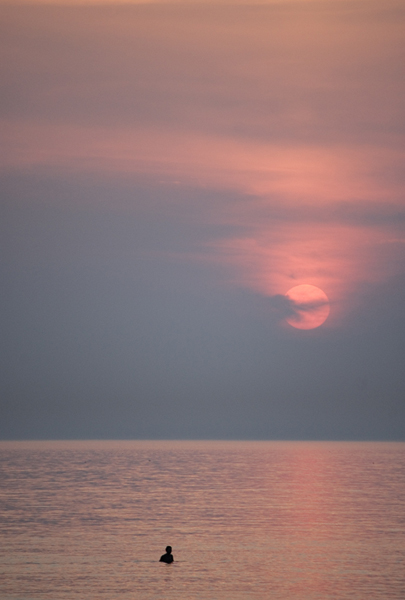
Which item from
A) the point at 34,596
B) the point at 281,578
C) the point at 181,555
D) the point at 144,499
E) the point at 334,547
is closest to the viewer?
the point at 34,596

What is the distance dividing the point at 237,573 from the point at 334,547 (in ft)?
34.5

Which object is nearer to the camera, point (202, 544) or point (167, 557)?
point (167, 557)

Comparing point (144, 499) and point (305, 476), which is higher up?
point (305, 476)

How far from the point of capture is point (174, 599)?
37969 mm

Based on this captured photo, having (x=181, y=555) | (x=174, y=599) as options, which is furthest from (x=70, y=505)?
(x=174, y=599)

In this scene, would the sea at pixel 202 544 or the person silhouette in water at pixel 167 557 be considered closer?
the sea at pixel 202 544

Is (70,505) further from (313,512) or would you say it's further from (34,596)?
(34,596)

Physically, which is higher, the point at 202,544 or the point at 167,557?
the point at 202,544

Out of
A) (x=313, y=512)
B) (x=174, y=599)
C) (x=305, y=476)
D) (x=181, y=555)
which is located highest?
(x=305, y=476)

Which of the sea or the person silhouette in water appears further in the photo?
the person silhouette in water

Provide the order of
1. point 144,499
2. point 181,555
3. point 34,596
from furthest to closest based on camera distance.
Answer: point 144,499 < point 181,555 < point 34,596

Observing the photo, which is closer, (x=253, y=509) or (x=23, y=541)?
(x=23, y=541)

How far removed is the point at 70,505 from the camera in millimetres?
75062

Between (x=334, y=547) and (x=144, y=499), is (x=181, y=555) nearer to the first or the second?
(x=334, y=547)
